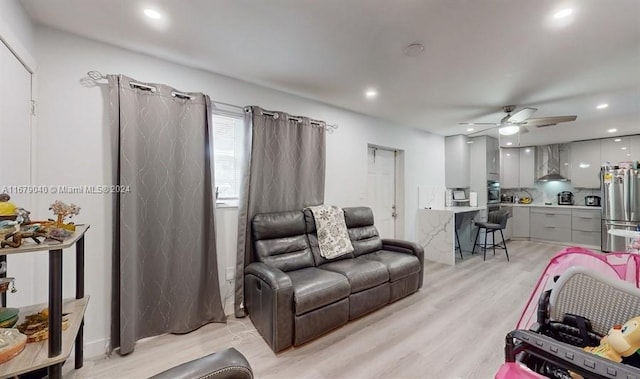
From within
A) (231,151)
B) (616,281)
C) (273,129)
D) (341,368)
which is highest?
(273,129)

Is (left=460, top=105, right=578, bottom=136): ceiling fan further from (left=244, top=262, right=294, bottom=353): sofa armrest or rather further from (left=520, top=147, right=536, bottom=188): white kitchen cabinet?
(left=520, top=147, right=536, bottom=188): white kitchen cabinet

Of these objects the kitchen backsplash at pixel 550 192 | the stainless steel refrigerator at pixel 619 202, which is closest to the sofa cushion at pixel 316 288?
the stainless steel refrigerator at pixel 619 202

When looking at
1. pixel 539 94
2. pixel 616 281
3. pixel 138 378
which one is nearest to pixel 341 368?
pixel 138 378

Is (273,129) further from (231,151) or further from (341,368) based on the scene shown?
(341,368)

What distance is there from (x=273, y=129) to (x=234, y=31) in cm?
115

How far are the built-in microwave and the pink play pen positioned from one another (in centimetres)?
480

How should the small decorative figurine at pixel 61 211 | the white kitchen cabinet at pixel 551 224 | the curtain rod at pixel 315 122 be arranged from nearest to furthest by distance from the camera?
the small decorative figurine at pixel 61 211 → the curtain rod at pixel 315 122 → the white kitchen cabinet at pixel 551 224

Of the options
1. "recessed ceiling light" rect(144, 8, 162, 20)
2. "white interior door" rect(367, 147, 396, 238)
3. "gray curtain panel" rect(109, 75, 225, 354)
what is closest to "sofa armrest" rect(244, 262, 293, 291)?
"gray curtain panel" rect(109, 75, 225, 354)

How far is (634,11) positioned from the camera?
1.64 meters

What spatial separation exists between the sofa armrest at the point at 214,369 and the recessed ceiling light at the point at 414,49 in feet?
7.80

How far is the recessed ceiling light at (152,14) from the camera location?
170cm

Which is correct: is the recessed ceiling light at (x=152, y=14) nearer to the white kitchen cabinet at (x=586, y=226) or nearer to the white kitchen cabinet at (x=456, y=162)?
the white kitchen cabinet at (x=456, y=162)

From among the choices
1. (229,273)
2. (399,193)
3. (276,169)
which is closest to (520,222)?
(399,193)

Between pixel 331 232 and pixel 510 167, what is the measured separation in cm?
621
